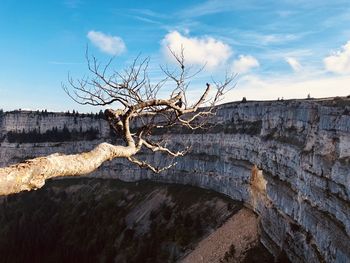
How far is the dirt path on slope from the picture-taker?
187 ft

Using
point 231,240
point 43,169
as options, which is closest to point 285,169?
point 231,240

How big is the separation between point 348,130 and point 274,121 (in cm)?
2754

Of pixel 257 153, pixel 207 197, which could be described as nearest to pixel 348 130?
pixel 257 153

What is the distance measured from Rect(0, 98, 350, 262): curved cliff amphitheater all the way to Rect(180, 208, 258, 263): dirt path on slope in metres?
1.81

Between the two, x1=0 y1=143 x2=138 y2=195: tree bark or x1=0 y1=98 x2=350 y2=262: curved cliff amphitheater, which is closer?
x1=0 y1=143 x2=138 y2=195: tree bark

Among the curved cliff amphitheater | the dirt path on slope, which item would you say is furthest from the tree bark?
the dirt path on slope

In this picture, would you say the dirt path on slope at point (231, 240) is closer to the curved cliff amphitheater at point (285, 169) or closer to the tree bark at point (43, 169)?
the curved cliff amphitheater at point (285, 169)

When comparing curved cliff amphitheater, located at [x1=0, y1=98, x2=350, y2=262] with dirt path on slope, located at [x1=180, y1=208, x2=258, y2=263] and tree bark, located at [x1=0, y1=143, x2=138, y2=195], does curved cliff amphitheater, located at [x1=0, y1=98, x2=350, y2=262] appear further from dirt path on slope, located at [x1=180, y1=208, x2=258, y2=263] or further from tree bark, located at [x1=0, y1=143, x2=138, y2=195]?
tree bark, located at [x1=0, y1=143, x2=138, y2=195]

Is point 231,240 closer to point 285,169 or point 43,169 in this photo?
point 285,169

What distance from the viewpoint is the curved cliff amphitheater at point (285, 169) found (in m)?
30.9

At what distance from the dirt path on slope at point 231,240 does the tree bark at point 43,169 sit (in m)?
48.0

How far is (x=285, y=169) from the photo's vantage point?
47250 millimetres

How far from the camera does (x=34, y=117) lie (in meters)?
166

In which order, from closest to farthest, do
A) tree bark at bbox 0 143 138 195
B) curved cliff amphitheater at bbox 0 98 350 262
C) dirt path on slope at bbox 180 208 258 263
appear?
tree bark at bbox 0 143 138 195, curved cliff amphitheater at bbox 0 98 350 262, dirt path on slope at bbox 180 208 258 263
